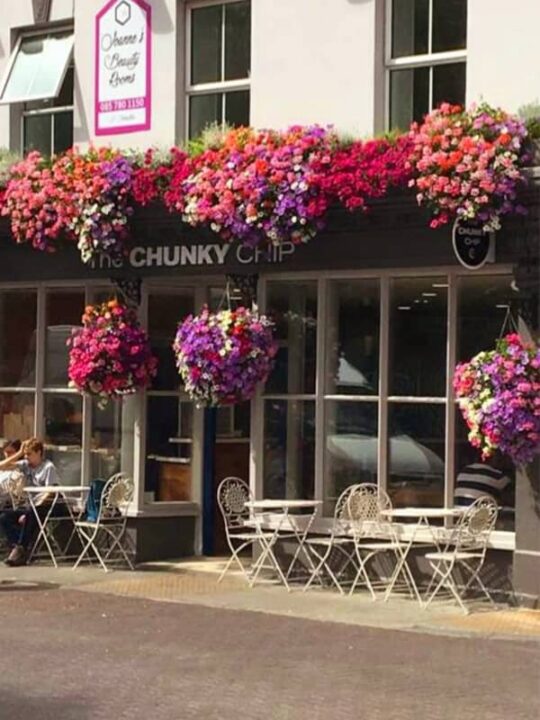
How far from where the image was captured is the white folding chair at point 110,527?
15492 millimetres

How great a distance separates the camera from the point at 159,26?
15.6 m

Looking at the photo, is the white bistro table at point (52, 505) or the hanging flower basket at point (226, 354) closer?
the hanging flower basket at point (226, 354)

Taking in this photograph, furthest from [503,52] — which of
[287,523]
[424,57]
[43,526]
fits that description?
[43,526]

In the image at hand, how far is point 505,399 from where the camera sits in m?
12.4

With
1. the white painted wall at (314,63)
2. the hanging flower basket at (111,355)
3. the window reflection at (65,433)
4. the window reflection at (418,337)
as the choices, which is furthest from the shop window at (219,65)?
the window reflection at (65,433)

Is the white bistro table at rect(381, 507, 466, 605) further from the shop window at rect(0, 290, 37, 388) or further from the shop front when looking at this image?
the shop window at rect(0, 290, 37, 388)

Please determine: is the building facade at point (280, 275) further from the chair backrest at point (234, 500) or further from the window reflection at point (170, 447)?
the chair backrest at point (234, 500)

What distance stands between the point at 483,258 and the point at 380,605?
3.13 metres

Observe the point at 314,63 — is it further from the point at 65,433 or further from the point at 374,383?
the point at 65,433

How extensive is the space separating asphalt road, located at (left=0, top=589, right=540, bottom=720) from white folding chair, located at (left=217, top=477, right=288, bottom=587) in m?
1.66

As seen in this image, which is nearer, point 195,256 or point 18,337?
point 195,256

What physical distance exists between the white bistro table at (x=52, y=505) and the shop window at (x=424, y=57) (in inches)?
201

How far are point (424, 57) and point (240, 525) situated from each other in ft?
15.8

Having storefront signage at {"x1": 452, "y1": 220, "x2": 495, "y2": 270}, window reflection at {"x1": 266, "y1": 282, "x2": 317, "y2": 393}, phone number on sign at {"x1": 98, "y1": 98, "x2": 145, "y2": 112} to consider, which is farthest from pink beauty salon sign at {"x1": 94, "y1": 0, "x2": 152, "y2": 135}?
storefront signage at {"x1": 452, "y1": 220, "x2": 495, "y2": 270}
